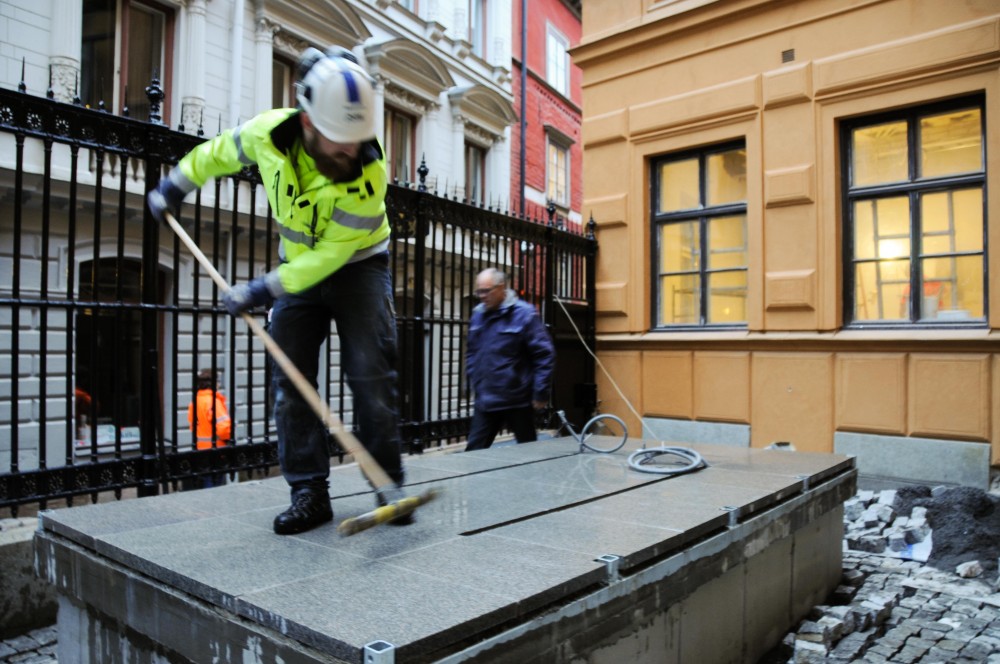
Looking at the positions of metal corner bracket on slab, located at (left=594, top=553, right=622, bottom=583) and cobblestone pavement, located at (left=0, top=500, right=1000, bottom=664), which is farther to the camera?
cobblestone pavement, located at (left=0, top=500, right=1000, bottom=664)

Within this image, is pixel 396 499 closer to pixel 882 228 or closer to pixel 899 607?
pixel 899 607

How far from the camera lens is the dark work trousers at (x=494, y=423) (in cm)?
648

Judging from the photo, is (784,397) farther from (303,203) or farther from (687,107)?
(303,203)

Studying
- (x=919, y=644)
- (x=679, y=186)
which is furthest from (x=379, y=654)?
(x=679, y=186)

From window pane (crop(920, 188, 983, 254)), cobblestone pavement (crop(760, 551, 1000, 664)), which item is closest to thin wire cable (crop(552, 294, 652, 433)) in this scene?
window pane (crop(920, 188, 983, 254))

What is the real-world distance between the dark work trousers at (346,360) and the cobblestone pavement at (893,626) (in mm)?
1797

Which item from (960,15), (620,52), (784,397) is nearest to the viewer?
(960,15)

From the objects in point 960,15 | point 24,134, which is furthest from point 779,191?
point 24,134

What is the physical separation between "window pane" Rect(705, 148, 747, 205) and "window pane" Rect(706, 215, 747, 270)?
254mm

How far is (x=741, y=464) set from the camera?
16.9 feet

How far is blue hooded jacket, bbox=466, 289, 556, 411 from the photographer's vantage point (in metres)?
6.36

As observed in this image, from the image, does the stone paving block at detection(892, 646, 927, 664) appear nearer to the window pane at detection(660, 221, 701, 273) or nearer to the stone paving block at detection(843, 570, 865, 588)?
the stone paving block at detection(843, 570, 865, 588)

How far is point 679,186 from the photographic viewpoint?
9.38m

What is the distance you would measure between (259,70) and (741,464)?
38.0ft
